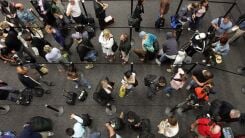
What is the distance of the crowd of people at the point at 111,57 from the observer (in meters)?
7.76

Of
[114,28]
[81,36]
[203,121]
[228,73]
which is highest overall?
[114,28]

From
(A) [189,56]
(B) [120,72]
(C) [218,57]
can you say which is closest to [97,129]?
(B) [120,72]

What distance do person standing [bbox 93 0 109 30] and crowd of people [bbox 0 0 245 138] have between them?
0.12ft

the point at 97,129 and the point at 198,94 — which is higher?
the point at 198,94

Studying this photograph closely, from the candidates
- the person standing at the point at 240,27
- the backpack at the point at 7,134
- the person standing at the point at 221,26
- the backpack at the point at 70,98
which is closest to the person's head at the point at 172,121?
the backpack at the point at 70,98

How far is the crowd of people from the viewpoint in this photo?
7.76 m

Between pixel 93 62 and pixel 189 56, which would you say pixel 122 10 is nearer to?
pixel 93 62

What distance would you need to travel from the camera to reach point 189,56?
952 centimetres

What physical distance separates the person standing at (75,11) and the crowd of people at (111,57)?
4cm

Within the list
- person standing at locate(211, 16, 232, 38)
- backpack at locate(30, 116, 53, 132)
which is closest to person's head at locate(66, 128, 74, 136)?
backpack at locate(30, 116, 53, 132)

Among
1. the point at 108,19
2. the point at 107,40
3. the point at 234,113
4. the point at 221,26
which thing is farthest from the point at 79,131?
the point at 221,26

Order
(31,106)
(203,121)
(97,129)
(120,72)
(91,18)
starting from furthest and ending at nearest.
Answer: (91,18) → (120,72) → (31,106) → (97,129) → (203,121)

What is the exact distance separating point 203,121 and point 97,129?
3252 millimetres

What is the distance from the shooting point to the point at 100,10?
9.95 m
